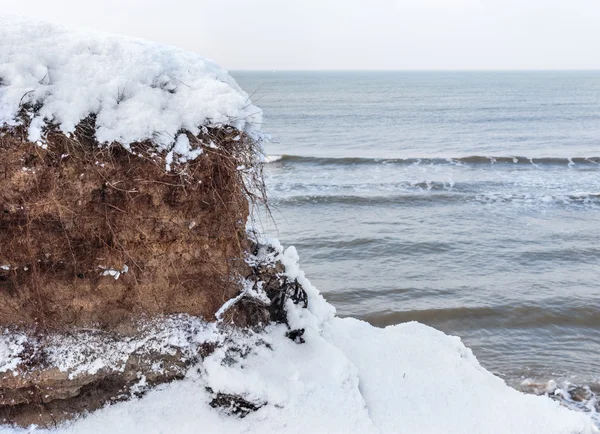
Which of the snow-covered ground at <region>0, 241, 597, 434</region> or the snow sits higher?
the snow

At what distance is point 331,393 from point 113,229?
7.61 ft

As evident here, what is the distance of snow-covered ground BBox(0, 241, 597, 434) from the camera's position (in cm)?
401

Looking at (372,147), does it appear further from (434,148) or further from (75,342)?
(75,342)

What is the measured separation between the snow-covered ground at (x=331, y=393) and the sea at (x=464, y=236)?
4.08 ft

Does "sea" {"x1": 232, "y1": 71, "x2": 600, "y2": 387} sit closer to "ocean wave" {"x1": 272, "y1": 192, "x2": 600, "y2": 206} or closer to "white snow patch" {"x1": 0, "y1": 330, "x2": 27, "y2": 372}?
"ocean wave" {"x1": 272, "y1": 192, "x2": 600, "y2": 206}

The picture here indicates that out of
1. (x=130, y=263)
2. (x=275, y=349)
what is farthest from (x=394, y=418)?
(x=130, y=263)

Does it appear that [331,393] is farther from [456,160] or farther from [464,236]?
[456,160]

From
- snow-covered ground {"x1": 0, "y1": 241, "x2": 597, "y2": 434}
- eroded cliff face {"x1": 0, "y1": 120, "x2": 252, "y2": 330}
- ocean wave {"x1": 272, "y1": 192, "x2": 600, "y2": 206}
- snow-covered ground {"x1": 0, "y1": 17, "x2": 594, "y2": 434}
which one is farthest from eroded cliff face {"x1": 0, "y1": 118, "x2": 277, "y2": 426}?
ocean wave {"x1": 272, "y1": 192, "x2": 600, "y2": 206}

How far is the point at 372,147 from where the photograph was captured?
94.1 feet

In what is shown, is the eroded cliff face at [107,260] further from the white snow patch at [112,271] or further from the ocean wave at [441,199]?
the ocean wave at [441,199]

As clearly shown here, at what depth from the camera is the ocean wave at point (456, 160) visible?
2409 cm

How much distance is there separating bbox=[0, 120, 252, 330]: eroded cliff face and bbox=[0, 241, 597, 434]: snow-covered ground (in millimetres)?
646

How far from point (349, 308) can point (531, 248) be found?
5926 millimetres

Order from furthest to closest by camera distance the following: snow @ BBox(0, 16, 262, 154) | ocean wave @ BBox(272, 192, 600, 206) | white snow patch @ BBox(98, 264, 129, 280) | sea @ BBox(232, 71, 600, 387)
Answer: ocean wave @ BBox(272, 192, 600, 206)
sea @ BBox(232, 71, 600, 387)
white snow patch @ BBox(98, 264, 129, 280)
snow @ BBox(0, 16, 262, 154)
